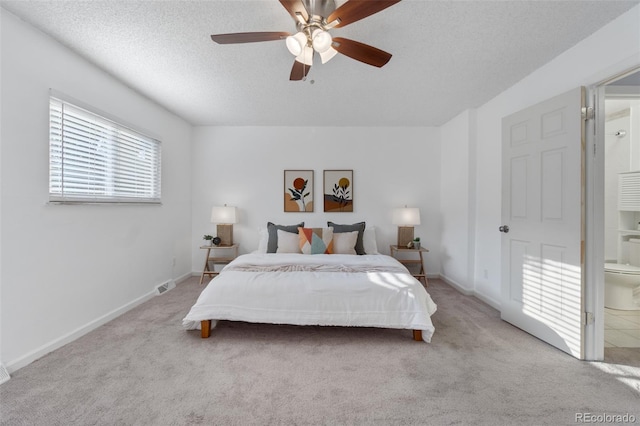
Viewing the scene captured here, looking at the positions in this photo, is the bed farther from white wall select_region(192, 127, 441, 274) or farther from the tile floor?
white wall select_region(192, 127, 441, 274)

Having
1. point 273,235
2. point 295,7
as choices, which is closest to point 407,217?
point 273,235

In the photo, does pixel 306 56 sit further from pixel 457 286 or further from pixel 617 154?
pixel 617 154

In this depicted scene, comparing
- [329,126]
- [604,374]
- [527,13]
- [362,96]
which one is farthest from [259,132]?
[604,374]

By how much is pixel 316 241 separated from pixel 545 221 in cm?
239

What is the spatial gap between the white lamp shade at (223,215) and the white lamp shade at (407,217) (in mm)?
2532

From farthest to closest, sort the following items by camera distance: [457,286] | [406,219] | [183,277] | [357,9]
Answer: [183,277]
[406,219]
[457,286]
[357,9]

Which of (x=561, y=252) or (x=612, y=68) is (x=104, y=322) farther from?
(x=612, y=68)

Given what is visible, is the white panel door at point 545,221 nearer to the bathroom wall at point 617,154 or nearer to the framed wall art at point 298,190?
the bathroom wall at point 617,154

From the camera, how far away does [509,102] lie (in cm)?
289

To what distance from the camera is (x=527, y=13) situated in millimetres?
1760

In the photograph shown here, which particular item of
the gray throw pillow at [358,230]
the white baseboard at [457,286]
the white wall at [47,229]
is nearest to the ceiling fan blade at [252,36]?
the white wall at [47,229]

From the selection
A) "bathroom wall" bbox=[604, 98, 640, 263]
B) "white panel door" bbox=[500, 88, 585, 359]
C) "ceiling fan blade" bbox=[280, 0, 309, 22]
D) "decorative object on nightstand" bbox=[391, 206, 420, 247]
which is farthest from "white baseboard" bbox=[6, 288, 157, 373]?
"bathroom wall" bbox=[604, 98, 640, 263]

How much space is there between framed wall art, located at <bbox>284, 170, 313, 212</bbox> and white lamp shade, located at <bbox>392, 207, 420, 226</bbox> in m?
1.40

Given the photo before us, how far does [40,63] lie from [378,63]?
2584mm
